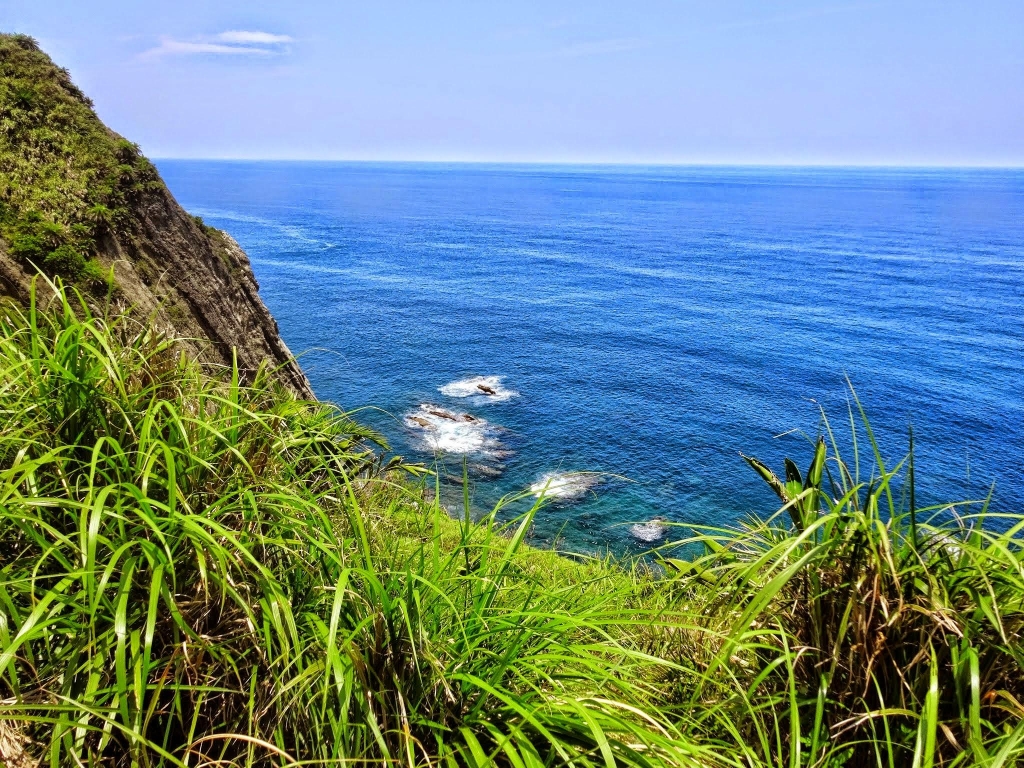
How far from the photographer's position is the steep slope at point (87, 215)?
1547 cm

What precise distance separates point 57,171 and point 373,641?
2105 cm

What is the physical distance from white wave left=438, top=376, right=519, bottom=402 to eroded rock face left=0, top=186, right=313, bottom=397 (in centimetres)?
2042

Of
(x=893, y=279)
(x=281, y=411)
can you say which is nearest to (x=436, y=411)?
(x=281, y=411)

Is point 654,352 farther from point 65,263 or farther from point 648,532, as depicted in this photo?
point 65,263

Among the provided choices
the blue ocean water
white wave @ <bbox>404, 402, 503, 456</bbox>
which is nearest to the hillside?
the blue ocean water

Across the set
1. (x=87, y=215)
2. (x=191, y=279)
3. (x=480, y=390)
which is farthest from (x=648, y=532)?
(x=87, y=215)

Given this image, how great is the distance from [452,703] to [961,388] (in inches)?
2379

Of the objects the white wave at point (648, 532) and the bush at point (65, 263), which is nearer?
the bush at point (65, 263)

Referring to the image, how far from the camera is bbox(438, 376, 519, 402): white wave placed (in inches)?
1877

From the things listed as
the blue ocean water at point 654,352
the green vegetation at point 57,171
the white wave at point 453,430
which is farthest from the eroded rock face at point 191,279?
the white wave at point 453,430

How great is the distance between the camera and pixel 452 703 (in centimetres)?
305

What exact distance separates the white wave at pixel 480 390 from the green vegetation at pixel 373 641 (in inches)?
1711

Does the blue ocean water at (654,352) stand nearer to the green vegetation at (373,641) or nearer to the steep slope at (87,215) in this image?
the green vegetation at (373,641)

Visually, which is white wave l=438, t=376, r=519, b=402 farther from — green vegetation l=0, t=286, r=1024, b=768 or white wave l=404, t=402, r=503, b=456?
green vegetation l=0, t=286, r=1024, b=768
